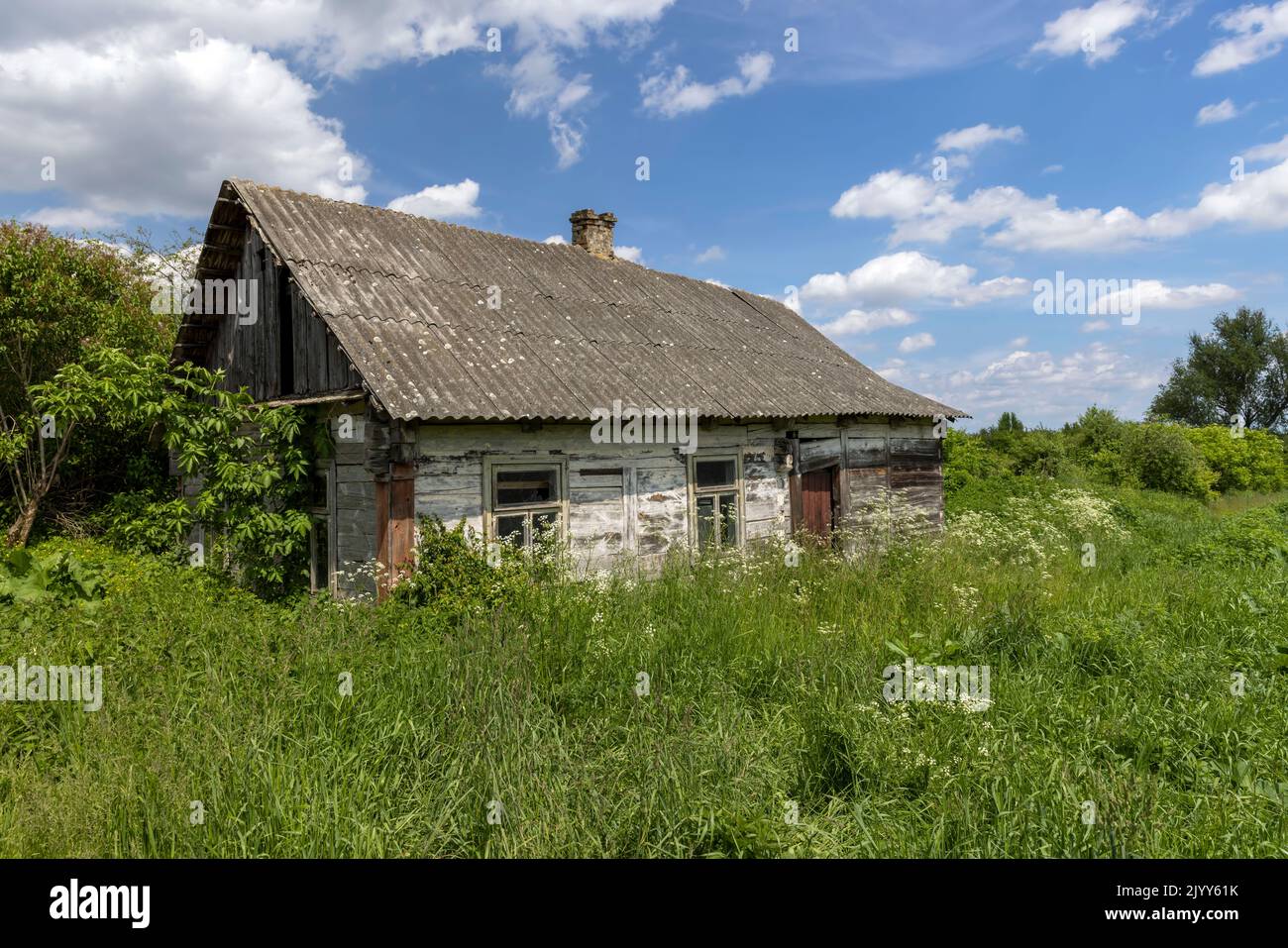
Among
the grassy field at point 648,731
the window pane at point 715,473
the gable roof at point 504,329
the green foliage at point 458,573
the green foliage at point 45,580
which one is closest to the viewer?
the grassy field at point 648,731

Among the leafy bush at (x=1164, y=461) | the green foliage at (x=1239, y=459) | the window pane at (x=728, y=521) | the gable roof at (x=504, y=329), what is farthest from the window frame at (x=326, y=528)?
the green foliage at (x=1239, y=459)

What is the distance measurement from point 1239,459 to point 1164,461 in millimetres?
7015

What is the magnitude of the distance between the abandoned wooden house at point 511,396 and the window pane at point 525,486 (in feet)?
0.08

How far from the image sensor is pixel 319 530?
9.45 m

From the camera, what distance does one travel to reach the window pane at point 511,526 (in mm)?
9047

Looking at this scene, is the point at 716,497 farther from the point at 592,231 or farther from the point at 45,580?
the point at 45,580

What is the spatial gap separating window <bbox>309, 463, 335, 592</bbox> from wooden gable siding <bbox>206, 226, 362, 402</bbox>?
1098 mm

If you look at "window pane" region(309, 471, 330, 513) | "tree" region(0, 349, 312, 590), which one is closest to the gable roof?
"tree" region(0, 349, 312, 590)

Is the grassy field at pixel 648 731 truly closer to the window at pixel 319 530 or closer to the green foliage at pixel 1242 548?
the window at pixel 319 530

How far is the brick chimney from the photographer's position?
15414 millimetres

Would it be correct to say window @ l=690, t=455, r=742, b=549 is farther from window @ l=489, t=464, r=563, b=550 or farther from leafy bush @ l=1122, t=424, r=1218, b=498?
leafy bush @ l=1122, t=424, r=1218, b=498

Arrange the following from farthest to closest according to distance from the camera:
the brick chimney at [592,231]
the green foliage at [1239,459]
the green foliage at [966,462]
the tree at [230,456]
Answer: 1. the green foliage at [1239,459]
2. the green foliage at [966,462]
3. the brick chimney at [592,231]
4. the tree at [230,456]

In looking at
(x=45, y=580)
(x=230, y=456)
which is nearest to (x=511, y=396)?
(x=230, y=456)
